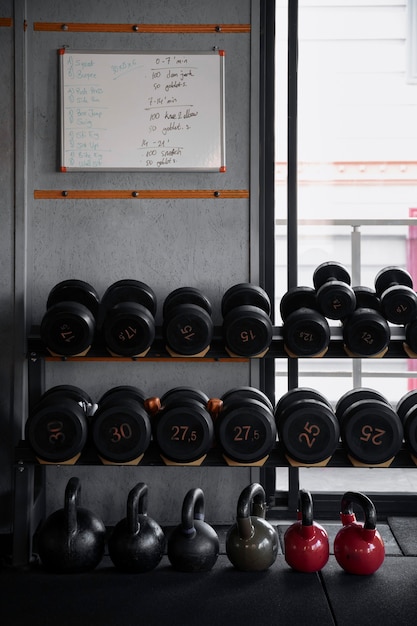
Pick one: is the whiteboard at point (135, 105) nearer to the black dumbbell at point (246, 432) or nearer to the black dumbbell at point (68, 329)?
the black dumbbell at point (68, 329)

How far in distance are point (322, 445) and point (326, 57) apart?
1.55 m

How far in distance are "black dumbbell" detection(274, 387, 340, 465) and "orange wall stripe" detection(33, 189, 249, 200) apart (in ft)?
2.80

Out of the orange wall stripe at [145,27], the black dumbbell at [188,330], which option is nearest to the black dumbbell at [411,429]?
the black dumbbell at [188,330]

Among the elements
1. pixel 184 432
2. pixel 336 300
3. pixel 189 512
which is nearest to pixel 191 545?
pixel 189 512

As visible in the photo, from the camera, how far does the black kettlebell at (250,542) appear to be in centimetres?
220

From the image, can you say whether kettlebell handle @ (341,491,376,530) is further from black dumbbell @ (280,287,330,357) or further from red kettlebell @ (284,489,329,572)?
black dumbbell @ (280,287,330,357)

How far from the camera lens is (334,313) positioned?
2.32 metres

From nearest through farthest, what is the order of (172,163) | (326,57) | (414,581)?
1. (414,581)
2. (172,163)
3. (326,57)

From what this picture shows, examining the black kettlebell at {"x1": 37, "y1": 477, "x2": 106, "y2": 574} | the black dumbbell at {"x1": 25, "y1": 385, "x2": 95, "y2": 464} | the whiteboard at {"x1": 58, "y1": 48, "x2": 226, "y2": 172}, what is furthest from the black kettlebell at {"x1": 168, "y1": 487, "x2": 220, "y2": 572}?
the whiteboard at {"x1": 58, "y1": 48, "x2": 226, "y2": 172}

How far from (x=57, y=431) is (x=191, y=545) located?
1.81 feet

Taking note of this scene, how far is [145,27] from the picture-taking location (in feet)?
8.50

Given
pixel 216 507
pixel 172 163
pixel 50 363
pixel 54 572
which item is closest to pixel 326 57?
pixel 172 163

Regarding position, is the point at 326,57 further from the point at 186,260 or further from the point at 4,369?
the point at 4,369

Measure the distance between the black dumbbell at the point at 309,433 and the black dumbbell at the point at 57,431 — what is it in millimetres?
636
